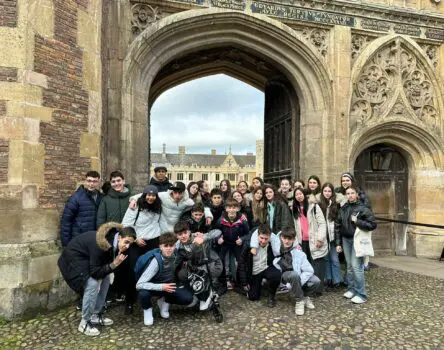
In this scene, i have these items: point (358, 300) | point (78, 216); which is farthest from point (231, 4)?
point (358, 300)

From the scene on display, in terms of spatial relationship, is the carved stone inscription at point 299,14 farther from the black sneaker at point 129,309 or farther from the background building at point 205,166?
the background building at point 205,166

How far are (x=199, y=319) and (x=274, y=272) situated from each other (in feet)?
3.32

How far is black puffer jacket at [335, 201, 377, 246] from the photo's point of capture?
4.32 meters

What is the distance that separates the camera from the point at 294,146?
771 centimetres

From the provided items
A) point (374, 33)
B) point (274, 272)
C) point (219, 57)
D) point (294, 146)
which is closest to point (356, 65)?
point (374, 33)

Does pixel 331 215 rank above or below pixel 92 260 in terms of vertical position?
above

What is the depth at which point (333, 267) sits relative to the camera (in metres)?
4.96

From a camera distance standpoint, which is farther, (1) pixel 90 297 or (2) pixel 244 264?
(2) pixel 244 264

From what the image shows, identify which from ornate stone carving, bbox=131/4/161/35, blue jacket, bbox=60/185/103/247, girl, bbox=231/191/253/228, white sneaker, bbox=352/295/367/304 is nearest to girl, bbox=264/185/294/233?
girl, bbox=231/191/253/228

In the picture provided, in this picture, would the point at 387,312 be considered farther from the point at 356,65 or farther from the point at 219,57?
the point at 219,57

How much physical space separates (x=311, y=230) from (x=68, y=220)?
3021 mm

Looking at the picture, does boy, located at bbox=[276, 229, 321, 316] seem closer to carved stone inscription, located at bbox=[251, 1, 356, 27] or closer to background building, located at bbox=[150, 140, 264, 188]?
carved stone inscription, located at bbox=[251, 1, 356, 27]

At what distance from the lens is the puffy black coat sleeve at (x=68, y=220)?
4.05 metres

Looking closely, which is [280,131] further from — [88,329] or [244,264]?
[88,329]
